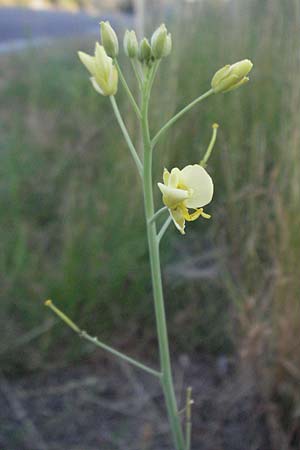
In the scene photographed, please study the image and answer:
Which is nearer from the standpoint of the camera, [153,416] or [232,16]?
[153,416]

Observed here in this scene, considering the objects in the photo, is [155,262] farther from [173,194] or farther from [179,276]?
[179,276]

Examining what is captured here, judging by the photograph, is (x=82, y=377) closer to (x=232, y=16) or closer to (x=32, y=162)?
(x=32, y=162)

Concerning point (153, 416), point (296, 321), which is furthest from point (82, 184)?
point (296, 321)

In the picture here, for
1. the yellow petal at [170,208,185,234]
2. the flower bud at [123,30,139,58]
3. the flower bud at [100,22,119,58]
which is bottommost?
the yellow petal at [170,208,185,234]

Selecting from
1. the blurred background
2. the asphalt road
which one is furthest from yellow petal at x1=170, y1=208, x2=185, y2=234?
the asphalt road

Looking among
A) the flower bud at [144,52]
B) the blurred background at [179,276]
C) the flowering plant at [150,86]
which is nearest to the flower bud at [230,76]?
the flowering plant at [150,86]

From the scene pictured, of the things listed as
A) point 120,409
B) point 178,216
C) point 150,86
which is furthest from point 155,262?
point 120,409

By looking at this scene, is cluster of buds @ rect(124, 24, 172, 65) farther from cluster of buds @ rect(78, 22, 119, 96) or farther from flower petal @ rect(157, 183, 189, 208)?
flower petal @ rect(157, 183, 189, 208)
